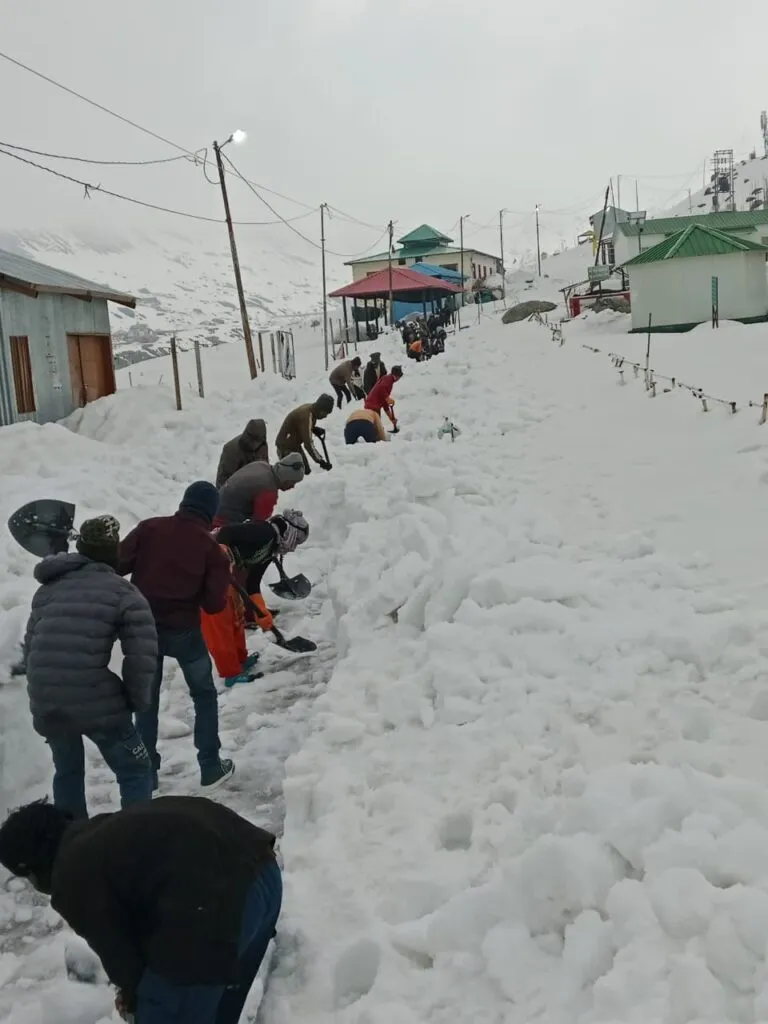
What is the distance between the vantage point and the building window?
52.2ft

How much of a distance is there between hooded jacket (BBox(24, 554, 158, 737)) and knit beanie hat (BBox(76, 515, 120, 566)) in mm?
42

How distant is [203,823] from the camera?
228cm

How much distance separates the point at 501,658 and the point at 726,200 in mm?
95745

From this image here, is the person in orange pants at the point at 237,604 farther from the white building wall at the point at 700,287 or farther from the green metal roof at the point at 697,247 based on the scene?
the green metal roof at the point at 697,247

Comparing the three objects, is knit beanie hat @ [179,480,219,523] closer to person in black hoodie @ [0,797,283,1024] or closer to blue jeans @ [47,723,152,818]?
blue jeans @ [47,723,152,818]

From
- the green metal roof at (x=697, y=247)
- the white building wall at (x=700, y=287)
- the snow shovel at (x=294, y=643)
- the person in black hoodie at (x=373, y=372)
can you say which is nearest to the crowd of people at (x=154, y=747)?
the snow shovel at (x=294, y=643)

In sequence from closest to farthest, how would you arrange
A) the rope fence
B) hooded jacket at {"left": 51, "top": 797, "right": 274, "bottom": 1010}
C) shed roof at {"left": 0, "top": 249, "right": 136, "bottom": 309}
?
hooded jacket at {"left": 51, "top": 797, "right": 274, "bottom": 1010}
the rope fence
shed roof at {"left": 0, "top": 249, "right": 136, "bottom": 309}

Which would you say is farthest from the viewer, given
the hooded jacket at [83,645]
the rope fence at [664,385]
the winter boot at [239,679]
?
the rope fence at [664,385]

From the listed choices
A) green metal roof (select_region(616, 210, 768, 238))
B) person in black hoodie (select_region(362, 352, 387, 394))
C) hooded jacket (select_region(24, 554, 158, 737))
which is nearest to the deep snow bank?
hooded jacket (select_region(24, 554, 158, 737))

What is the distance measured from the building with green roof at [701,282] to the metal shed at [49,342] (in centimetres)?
1585

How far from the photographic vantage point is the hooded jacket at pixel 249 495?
628cm

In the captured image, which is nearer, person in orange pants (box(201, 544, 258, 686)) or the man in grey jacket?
the man in grey jacket

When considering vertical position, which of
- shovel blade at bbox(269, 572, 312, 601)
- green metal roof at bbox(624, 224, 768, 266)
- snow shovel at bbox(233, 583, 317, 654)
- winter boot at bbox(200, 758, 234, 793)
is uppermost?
green metal roof at bbox(624, 224, 768, 266)

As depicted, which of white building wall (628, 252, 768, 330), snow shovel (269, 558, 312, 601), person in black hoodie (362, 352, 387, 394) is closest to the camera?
snow shovel (269, 558, 312, 601)
